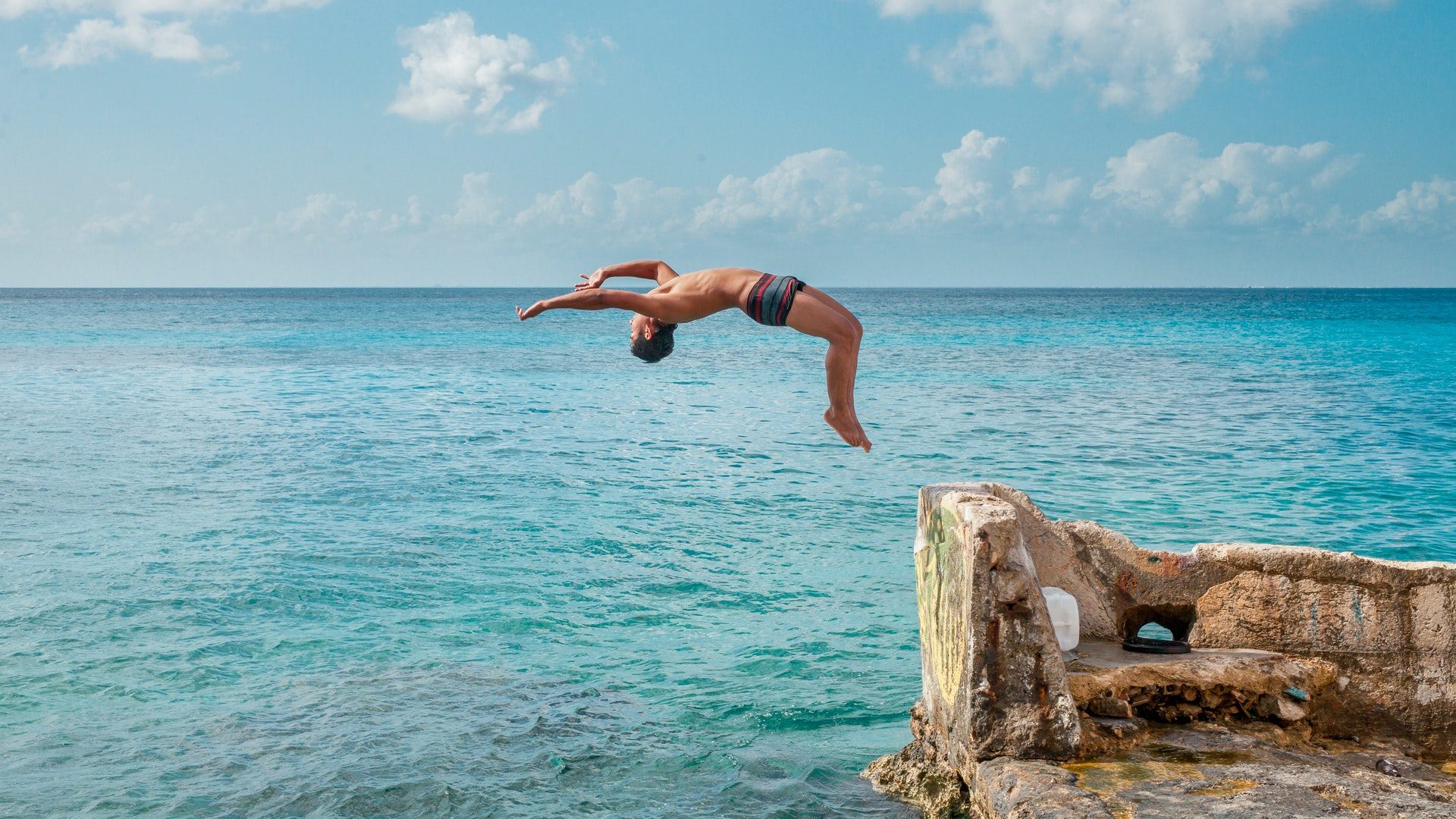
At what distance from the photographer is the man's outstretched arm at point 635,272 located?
20.1 ft

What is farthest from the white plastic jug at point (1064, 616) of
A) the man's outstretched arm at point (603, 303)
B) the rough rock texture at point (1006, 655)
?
the man's outstretched arm at point (603, 303)

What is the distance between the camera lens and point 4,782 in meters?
7.05

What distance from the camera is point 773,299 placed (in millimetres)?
6066

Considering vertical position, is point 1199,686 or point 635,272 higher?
point 635,272

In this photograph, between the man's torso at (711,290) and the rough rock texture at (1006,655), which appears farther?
the man's torso at (711,290)

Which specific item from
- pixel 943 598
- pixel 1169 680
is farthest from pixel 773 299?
pixel 1169 680

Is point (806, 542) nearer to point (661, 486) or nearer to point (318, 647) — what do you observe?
point (661, 486)

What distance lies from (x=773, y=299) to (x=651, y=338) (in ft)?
2.92

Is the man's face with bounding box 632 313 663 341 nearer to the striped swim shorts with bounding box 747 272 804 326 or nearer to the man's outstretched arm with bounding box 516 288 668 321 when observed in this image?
the man's outstretched arm with bounding box 516 288 668 321

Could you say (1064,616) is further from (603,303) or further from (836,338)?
(603,303)

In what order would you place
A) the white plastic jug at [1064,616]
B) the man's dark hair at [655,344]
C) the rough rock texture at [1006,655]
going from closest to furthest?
the rough rock texture at [1006,655]
the white plastic jug at [1064,616]
the man's dark hair at [655,344]

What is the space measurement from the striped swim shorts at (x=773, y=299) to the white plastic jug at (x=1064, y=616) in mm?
2030

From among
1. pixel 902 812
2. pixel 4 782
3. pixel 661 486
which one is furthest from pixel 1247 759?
pixel 661 486

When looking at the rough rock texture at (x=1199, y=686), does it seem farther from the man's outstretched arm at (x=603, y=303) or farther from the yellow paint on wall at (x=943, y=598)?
the man's outstretched arm at (x=603, y=303)
